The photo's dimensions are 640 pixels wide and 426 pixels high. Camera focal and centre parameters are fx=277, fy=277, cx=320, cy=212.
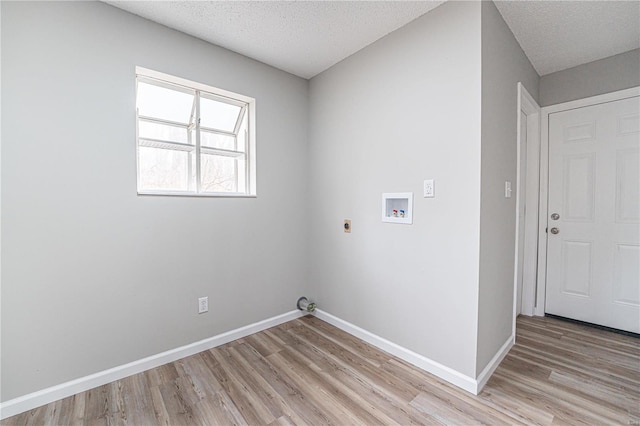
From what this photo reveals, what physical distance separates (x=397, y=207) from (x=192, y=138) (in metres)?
1.79

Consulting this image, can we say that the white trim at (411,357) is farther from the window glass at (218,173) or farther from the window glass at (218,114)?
the window glass at (218,114)

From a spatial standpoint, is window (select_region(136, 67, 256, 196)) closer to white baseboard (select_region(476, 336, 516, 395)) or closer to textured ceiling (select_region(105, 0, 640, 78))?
textured ceiling (select_region(105, 0, 640, 78))

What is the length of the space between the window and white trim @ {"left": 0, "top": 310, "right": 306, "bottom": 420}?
1213mm

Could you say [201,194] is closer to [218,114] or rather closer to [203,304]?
[218,114]

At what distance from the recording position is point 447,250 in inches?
74.0

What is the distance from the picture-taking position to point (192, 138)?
7.66 ft

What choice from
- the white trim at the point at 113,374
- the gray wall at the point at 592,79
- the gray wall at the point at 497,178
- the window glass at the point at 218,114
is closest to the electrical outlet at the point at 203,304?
the white trim at the point at 113,374

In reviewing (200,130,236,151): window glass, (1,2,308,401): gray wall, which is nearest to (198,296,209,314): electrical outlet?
(1,2,308,401): gray wall

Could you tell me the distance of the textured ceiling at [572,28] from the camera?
1.87 meters

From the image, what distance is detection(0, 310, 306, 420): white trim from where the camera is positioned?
1583 mm

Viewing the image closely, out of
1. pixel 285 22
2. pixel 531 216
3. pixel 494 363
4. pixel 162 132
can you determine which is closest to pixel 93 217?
pixel 162 132

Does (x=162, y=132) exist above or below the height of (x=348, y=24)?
below

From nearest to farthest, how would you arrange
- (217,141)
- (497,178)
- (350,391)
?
(350,391) < (497,178) < (217,141)

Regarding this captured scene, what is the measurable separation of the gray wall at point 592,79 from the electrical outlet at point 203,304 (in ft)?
12.5
